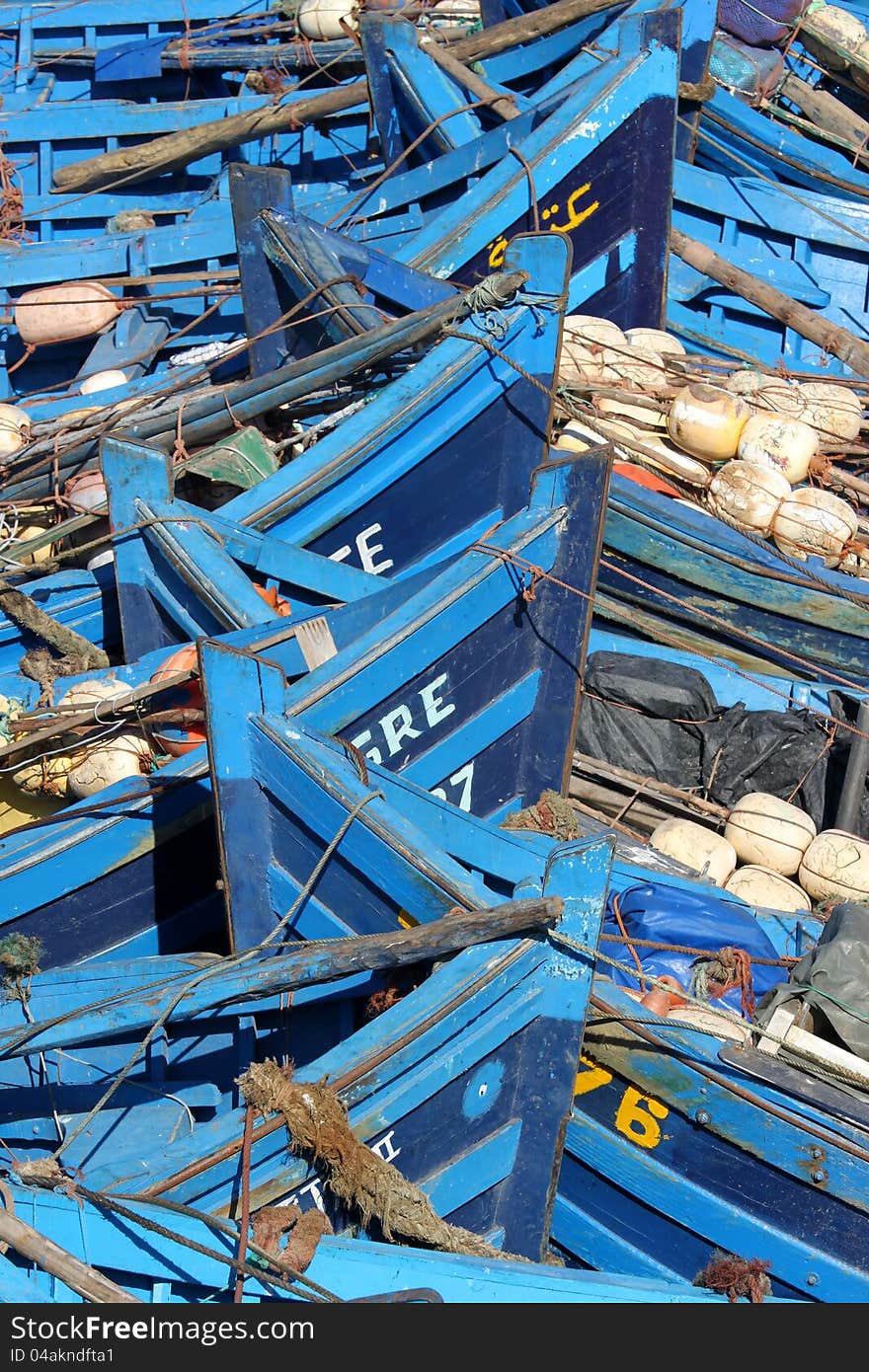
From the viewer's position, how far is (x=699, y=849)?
549 cm

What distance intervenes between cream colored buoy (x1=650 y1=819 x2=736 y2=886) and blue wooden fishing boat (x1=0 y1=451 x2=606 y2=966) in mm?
726

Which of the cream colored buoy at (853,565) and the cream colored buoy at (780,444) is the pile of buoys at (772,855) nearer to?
the cream colored buoy at (853,565)

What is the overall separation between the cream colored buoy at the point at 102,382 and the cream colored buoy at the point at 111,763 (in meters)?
3.30

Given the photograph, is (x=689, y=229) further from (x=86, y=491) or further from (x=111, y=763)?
(x=111, y=763)

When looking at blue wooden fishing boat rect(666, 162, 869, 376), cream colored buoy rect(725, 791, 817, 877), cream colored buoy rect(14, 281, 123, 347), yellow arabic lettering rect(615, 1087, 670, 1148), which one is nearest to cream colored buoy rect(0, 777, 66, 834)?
yellow arabic lettering rect(615, 1087, 670, 1148)

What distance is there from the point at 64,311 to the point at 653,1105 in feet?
20.4

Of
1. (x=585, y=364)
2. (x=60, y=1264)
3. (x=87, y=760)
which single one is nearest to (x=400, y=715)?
(x=87, y=760)

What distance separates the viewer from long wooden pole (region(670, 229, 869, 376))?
26.6 ft

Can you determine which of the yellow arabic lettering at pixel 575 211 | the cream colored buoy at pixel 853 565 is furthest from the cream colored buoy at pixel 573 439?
the yellow arabic lettering at pixel 575 211

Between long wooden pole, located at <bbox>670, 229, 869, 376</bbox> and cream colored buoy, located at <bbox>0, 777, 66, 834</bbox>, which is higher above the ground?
long wooden pole, located at <bbox>670, 229, 869, 376</bbox>

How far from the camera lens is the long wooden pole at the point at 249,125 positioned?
8.87 metres

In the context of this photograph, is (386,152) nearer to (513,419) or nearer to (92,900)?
(513,419)

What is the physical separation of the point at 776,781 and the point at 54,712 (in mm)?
2773

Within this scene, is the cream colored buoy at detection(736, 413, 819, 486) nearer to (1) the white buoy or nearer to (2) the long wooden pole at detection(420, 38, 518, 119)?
(2) the long wooden pole at detection(420, 38, 518, 119)
